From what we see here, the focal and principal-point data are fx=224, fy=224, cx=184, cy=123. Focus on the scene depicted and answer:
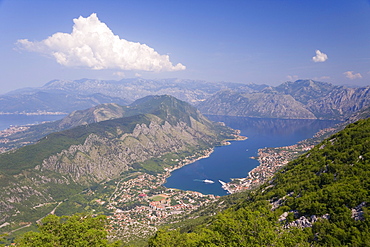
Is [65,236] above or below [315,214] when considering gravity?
below

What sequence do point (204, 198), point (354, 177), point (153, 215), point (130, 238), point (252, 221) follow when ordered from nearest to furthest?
point (252, 221) → point (354, 177) → point (130, 238) → point (153, 215) → point (204, 198)

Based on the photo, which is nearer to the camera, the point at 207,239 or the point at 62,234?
the point at 207,239

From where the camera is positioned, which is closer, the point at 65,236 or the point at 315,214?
the point at 65,236

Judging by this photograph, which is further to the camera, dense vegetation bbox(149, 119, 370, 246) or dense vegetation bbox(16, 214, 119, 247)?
dense vegetation bbox(16, 214, 119, 247)

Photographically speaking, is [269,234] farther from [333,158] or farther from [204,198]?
[204,198]

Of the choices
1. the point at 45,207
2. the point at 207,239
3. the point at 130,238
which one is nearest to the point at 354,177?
the point at 207,239

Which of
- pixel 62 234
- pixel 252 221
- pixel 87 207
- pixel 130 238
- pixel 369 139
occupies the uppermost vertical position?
pixel 369 139

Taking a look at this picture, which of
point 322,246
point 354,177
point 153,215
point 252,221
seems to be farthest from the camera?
point 153,215

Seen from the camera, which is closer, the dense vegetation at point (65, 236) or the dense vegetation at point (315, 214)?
the dense vegetation at point (315, 214)
